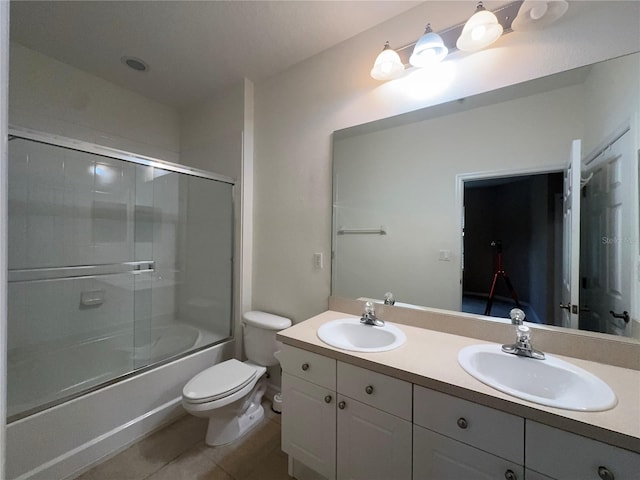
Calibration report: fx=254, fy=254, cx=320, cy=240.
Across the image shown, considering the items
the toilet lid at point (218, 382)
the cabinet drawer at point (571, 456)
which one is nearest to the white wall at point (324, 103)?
the toilet lid at point (218, 382)

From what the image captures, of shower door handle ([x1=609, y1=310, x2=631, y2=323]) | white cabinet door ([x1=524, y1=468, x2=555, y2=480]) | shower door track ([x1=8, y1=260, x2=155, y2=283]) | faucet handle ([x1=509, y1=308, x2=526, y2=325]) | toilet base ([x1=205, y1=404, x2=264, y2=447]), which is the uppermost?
shower door track ([x1=8, y1=260, x2=155, y2=283])

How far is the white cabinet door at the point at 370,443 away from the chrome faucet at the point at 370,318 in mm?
418

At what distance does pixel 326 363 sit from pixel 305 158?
1359mm

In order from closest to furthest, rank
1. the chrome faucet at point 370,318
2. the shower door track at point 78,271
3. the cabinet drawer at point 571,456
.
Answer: the cabinet drawer at point 571,456 → the chrome faucet at point 370,318 → the shower door track at point 78,271

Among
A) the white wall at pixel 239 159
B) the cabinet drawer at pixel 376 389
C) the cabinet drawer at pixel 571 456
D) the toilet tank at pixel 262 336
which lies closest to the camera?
the cabinet drawer at pixel 571 456

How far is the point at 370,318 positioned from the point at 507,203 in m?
0.89

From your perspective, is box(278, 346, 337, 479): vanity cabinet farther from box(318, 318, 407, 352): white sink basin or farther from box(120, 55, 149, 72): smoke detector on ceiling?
box(120, 55, 149, 72): smoke detector on ceiling

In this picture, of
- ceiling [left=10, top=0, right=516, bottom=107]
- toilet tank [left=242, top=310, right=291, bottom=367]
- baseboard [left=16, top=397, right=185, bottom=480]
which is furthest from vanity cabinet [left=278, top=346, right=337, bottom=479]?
ceiling [left=10, top=0, right=516, bottom=107]

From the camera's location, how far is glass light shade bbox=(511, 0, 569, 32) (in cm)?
104

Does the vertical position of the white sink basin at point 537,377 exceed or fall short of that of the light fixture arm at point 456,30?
it falls short

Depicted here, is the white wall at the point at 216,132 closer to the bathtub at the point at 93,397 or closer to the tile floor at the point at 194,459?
the bathtub at the point at 93,397

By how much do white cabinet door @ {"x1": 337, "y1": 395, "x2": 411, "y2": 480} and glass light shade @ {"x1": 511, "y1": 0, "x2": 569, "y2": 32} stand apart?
5.67ft

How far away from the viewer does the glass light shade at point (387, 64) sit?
139 centimetres

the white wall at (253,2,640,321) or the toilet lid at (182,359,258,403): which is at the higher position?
the white wall at (253,2,640,321)
